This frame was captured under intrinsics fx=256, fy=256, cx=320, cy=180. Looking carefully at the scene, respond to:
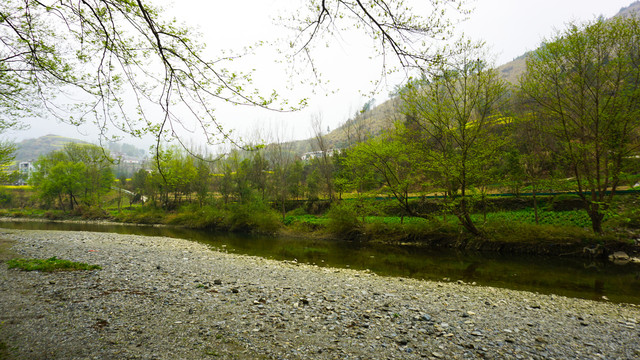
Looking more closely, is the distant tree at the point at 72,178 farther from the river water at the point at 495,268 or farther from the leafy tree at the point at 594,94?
the leafy tree at the point at 594,94

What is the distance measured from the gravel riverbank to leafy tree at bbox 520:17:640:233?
30.1 feet

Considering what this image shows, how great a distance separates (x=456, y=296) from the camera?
754 centimetres

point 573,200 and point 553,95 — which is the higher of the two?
point 553,95

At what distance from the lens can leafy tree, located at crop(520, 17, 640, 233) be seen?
1214 cm

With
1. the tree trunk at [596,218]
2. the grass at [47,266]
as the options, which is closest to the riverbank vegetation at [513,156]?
the tree trunk at [596,218]

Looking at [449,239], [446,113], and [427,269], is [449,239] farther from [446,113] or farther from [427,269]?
[446,113]

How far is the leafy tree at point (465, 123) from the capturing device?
15148 millimetres

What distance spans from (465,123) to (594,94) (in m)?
5.85

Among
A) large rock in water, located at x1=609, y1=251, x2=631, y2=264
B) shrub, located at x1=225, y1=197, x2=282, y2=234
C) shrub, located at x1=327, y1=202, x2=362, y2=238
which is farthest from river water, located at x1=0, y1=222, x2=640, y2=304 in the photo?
shrub, located at x1=225, y1=197, x2=282, y2=234

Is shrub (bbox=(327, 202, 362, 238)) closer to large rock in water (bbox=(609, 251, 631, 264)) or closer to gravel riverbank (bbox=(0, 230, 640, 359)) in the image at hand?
gravel riverbank (bbox=(0, 230, 640, 359))

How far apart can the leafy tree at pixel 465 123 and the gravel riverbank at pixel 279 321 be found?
8.59 metres

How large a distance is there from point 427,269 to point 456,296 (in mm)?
4940

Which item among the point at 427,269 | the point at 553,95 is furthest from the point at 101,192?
the point at 553,95

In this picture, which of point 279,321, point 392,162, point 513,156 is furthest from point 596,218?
point 279,321
